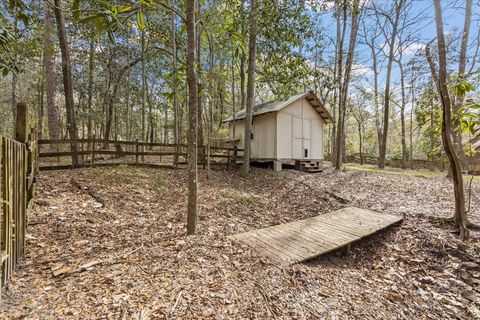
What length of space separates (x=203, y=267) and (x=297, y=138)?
11990 mm

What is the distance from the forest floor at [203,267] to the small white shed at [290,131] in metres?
6.89

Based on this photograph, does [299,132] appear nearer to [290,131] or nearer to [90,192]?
[290,131]

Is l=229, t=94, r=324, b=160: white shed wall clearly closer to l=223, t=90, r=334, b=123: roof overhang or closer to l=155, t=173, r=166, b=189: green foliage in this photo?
l=223, t=90, r=334, b=123: roof overhang

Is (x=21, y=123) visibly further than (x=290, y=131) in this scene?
No

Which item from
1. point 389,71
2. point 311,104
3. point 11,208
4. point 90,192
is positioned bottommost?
point 90,192

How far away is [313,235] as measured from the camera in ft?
16.0

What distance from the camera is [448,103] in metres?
4.92

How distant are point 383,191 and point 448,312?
259 inches

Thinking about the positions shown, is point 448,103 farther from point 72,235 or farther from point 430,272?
point 72,235

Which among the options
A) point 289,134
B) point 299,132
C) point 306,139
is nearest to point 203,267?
point 289,134

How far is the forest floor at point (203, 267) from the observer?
2.48 m

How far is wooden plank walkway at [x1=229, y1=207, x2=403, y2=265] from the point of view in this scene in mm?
4035

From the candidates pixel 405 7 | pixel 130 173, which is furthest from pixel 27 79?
pixel 405 7

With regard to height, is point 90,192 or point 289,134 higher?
point 289,134
